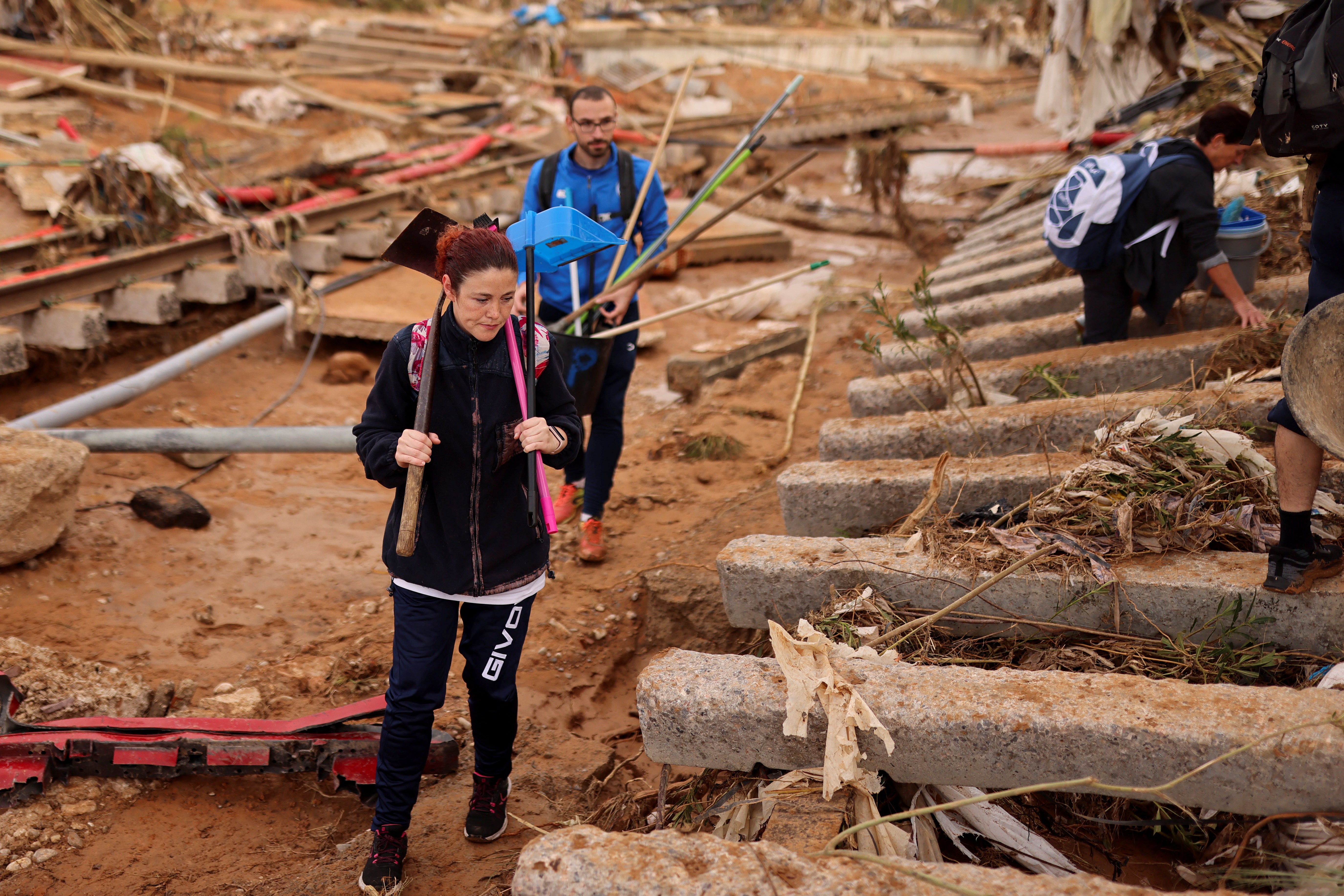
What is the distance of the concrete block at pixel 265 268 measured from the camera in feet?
25.7

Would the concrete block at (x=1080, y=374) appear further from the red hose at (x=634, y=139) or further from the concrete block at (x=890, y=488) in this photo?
the red hose at (x=634, y=139)

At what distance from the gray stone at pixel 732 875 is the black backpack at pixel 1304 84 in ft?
6.86

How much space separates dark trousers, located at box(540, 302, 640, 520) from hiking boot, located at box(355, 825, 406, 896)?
2204 mm

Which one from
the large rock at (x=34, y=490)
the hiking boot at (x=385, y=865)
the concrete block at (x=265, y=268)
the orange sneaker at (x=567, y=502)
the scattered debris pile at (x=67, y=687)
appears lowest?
the scattered debris pile at (x=67, y=687)

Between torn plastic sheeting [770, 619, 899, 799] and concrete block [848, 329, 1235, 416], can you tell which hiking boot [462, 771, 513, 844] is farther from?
concrete block [848, 329, 1235, 416]

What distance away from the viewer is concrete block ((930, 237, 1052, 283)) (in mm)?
7414

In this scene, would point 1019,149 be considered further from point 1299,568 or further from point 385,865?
point 385,865

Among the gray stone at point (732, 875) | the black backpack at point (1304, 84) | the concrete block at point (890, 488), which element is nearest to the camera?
the gray stone at point (732, 875)

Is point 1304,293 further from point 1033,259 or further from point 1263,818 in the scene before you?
point 1263,818

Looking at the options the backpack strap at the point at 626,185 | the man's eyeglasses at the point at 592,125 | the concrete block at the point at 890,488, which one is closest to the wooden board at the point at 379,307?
the backpack strap at the point at 626,185

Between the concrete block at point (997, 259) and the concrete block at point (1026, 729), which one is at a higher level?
the concrete block at point (997, 259)

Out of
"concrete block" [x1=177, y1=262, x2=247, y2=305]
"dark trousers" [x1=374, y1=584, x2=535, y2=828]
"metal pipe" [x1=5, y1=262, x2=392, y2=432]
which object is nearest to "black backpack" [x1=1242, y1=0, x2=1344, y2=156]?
"dark trousers" [x1=374, y1=584, x2=535, y2=828]

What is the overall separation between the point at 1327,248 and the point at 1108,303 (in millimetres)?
1884

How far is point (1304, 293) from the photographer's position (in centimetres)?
459
